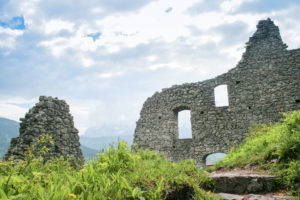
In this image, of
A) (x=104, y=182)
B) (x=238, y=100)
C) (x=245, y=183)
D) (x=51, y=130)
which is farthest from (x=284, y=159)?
(x=238, y=100)

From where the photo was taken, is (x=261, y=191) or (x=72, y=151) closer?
(x=261, y=191)

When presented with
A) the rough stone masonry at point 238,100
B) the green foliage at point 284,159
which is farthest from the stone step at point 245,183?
the rough stone masonry at point 238,100

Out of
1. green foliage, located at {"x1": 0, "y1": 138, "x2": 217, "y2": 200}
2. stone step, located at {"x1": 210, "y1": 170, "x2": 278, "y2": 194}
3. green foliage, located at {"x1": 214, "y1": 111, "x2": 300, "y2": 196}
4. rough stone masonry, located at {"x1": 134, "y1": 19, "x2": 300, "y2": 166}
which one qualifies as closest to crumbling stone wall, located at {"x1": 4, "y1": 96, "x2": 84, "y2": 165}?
A: green foliage, located at {"x1": 0, "y1": 138, "x2": 217, "y2": 200}

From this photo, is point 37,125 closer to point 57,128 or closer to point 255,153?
point 57,128

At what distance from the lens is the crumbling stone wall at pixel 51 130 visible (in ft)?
23.0

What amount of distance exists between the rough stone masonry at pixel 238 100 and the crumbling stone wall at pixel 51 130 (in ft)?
18.9

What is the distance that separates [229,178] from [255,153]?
68.9 inches

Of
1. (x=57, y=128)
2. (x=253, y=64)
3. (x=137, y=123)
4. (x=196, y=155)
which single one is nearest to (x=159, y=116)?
(x=137, y=123)

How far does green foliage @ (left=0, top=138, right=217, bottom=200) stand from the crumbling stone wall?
254 cm

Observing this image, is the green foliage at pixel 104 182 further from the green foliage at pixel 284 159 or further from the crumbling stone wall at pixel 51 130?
the crumbling stone wall at pixel 51 130

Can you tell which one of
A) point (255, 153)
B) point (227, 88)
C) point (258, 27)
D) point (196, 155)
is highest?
point (258, 27)

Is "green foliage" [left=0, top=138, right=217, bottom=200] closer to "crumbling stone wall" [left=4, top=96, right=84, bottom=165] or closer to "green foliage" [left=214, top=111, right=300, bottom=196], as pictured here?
"green foliage" [left=214, top=111, right=300, bottom=196]

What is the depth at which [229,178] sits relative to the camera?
14.6ft

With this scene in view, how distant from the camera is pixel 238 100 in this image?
36.9ft
